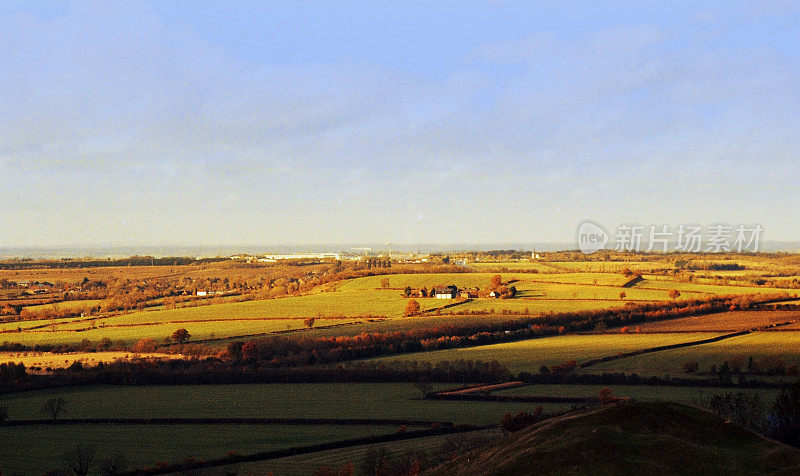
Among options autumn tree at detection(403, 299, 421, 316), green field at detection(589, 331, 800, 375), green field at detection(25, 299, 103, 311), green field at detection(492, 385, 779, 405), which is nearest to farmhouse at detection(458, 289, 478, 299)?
autumn tree at detection(403, 299, 421, 316)

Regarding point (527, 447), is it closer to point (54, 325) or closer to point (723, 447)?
point (723, 447)

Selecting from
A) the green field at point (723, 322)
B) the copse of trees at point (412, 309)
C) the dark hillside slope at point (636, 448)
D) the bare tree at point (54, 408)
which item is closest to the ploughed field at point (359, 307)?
the copse of trees at point (412, 309)

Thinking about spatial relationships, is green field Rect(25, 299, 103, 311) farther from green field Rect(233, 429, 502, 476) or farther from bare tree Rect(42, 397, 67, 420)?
green field Rect(233, 429, 502, 476)

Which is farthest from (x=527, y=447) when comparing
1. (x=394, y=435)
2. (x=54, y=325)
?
(x=54, y=325)

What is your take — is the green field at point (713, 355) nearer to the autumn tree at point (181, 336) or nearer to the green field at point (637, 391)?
the green field at point (637, 391)

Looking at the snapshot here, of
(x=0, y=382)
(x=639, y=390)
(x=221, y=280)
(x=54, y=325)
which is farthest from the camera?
(x=221, y=280)

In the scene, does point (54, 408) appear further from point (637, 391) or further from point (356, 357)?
point (637, 391)

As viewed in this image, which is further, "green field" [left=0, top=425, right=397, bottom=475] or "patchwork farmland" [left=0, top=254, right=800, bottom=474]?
"patchwork farmland" [left=0, top=254, right=800, bottom=474]
